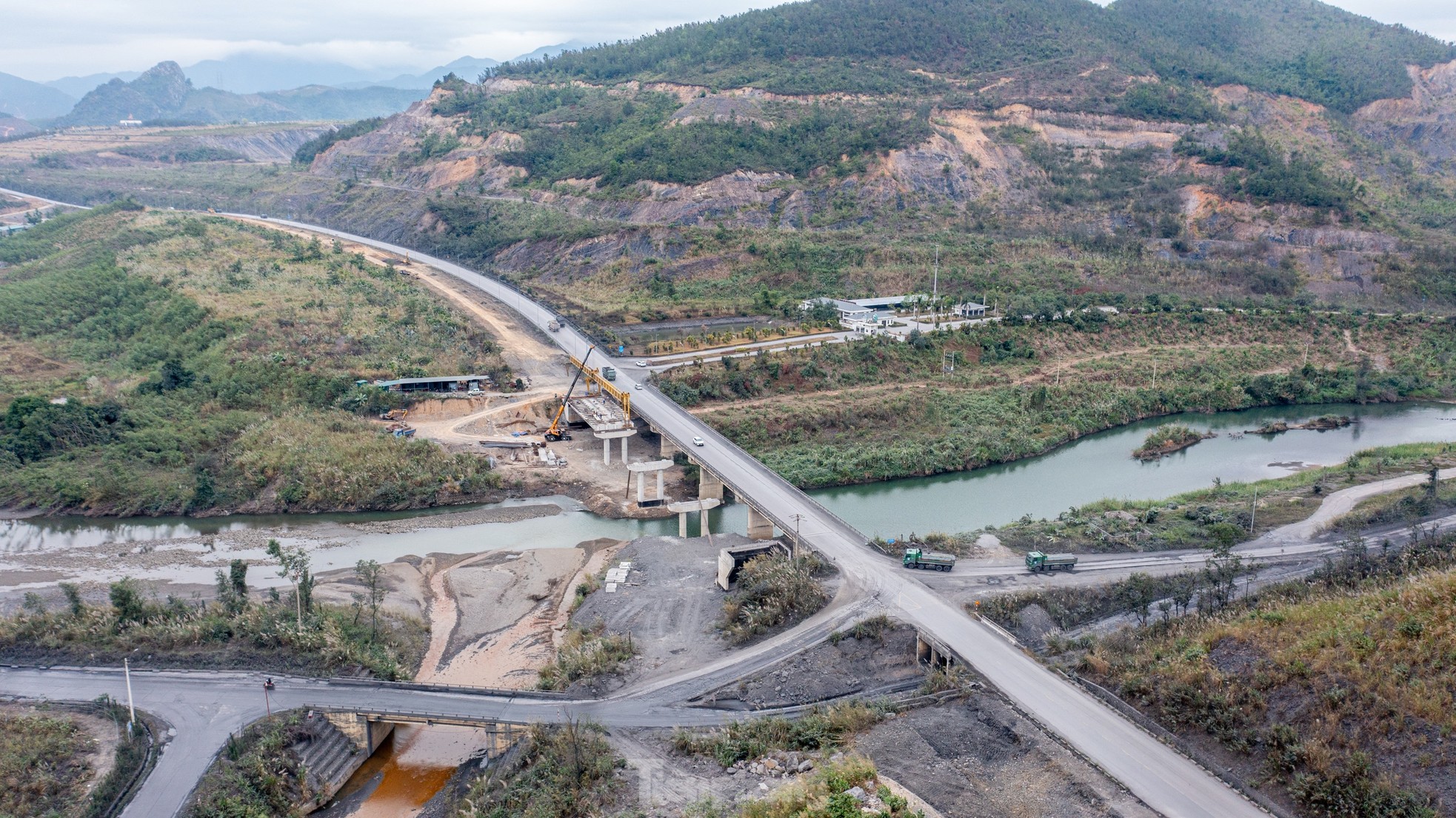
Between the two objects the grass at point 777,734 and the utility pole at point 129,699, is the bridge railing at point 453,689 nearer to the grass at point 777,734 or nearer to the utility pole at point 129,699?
the grass at point 777,734

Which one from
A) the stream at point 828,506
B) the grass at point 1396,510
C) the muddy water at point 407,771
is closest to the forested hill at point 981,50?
the stream at point 828,506

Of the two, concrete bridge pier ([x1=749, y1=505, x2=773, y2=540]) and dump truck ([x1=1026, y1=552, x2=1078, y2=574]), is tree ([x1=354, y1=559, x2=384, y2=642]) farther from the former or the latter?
dump truck ([x1=1026, y1=552, x2=1078, y2=574])

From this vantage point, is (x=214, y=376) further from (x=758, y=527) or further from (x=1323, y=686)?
(x=1323, y=686)

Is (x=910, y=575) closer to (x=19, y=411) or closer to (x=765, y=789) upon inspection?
(x=765, y=789)

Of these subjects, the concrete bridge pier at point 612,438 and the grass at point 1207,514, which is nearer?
the grass at point 1207,514

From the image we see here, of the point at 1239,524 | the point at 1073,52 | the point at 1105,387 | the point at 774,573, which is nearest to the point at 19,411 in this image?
the point at 774,573

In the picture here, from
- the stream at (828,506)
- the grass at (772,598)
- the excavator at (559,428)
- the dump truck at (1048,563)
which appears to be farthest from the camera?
the excavator at (559,428)

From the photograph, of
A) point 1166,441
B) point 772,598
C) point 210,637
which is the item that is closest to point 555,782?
point 772,598
